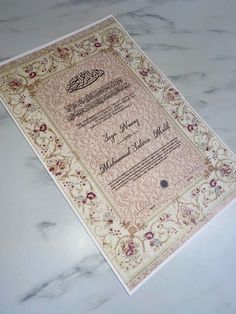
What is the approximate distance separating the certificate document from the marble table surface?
2 cm

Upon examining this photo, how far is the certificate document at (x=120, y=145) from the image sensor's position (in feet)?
1.93

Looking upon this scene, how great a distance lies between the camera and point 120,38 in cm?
76

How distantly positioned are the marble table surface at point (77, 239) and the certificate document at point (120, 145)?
21 millimetres

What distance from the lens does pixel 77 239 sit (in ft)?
1.89

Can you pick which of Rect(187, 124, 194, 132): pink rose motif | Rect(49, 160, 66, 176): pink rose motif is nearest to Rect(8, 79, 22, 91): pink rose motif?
Rect(49, 160, 66, 176): pink rose motif

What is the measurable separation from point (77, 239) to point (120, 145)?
19 centimetres

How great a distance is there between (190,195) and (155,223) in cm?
9

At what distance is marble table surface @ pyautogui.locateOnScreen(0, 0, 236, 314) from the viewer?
1.78 ft

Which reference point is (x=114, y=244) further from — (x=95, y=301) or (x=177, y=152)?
(x=177, y=152)

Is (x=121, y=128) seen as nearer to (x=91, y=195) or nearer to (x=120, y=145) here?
(x=120, y=145)

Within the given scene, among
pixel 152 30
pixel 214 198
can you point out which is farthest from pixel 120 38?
pixel 214 198

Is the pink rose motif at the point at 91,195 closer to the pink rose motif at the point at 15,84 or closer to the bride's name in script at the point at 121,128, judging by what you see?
the bride's name in script at the point at 121,128

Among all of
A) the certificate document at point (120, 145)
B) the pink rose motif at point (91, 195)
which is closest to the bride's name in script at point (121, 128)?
the certificate document at point (120, 145)

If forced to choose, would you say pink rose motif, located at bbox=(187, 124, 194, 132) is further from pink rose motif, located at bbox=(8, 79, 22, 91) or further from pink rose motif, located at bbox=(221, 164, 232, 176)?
pink rose motif, located at bbox=(8, 79, 22, 91)
